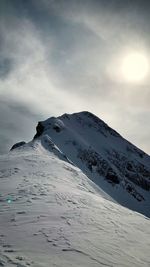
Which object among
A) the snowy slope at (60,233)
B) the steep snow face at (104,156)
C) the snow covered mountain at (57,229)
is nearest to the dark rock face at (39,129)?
the steep snow face at (104,156)

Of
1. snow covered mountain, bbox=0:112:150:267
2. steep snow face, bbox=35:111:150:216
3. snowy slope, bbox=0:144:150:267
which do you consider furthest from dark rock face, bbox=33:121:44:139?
snowy slope, bbox=0:144:150:267

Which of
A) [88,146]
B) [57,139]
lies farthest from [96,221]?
[88,146]

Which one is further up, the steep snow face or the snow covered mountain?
the steep snow face

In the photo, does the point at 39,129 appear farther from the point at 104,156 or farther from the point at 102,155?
the point at 104,156

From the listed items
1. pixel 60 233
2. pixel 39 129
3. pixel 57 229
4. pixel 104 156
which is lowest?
pixel 60 233

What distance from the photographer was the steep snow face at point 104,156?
5825cm

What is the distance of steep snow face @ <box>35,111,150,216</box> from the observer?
58.2 m

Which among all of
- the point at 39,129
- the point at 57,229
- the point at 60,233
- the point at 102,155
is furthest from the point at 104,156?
the point at 60,233

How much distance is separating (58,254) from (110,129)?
290 feet

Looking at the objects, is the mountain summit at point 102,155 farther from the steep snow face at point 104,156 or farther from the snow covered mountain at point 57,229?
the snow covered mountain at point 57,229

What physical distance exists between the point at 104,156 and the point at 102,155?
2.30 ft

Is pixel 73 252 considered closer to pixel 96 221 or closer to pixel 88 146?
pixel 96 221

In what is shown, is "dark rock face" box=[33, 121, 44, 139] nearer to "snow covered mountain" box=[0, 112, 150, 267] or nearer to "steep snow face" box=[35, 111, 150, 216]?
"steep snow face" box=[35, 111, 150, 216]

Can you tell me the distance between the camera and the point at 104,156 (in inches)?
2773
